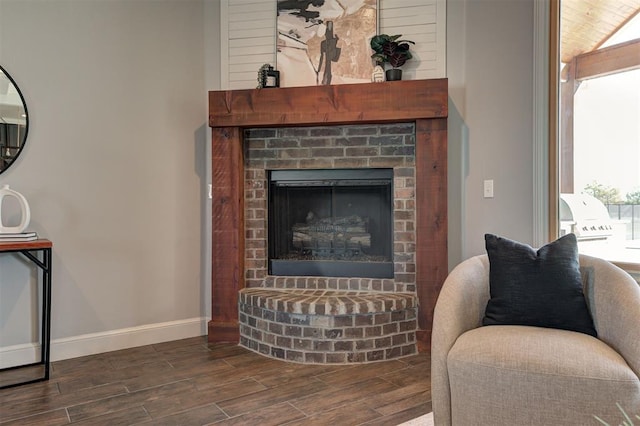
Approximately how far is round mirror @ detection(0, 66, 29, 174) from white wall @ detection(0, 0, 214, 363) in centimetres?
5

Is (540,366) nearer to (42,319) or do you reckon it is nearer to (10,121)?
(42,319)

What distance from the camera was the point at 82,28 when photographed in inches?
114

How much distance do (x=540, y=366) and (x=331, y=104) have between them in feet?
6.63

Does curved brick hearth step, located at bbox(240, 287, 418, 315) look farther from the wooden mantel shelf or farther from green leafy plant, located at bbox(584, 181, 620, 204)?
green leafy plant, located at bbox(584, 181, 620, 204)

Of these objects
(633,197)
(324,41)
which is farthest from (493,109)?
(324,41)

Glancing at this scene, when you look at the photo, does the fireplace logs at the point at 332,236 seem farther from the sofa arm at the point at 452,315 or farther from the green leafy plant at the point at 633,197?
the green leafy plant at the point at 633,197

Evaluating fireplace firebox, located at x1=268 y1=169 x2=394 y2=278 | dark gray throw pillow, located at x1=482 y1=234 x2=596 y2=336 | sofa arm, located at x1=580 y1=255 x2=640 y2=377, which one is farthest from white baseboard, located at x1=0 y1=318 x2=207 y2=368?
sofa arm, located at x1=580 y1=255 x2=640 y2=377

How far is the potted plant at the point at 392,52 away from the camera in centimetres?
295

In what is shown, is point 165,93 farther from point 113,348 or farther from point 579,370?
point 579,370

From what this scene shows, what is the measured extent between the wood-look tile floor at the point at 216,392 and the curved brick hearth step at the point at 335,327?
78 mm

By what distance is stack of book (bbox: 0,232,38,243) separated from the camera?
242cm

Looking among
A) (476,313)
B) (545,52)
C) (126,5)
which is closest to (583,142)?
(545,52)

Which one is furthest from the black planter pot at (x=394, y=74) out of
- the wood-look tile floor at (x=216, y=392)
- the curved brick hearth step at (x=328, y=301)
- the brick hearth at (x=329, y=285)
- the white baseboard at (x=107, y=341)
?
the white baseboard at (x=107, y=341)

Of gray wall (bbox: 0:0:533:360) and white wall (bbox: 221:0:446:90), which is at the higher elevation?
white wall (bbox: 221:0:446:90)
